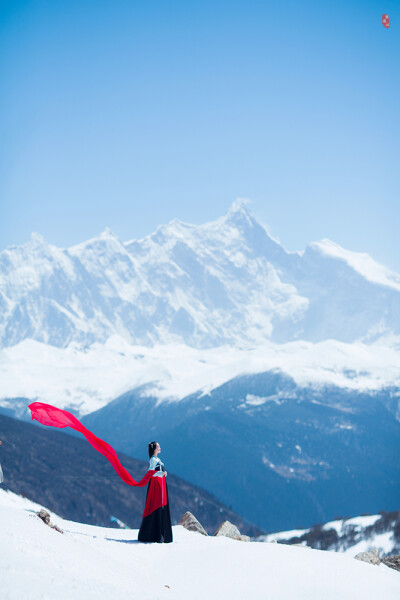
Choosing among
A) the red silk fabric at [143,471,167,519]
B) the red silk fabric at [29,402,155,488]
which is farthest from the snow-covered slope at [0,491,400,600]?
the red silk fabric at [29,402,155,488]

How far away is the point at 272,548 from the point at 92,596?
9600 millimetres

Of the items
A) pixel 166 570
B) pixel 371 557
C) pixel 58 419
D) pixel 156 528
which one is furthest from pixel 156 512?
pixel 371 557

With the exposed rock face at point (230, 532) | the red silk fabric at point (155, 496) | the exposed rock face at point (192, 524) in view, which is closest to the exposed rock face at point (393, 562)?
the exposed rock face at point (230, 532)

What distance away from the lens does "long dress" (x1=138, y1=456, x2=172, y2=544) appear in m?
24.4

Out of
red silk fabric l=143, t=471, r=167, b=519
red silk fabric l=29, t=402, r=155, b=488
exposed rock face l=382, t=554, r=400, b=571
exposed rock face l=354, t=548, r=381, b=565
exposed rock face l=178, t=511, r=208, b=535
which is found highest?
red silk fabric l=29, t=402, r=155, b=488

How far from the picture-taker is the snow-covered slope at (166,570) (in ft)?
51.5

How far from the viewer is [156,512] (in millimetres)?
24484

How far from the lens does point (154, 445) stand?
2539 cm

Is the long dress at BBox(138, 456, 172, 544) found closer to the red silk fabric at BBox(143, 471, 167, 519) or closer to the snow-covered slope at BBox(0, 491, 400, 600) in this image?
the red silk fabric at BBox(143, 471, 167, 519)

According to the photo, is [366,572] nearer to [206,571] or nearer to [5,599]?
[206,571]

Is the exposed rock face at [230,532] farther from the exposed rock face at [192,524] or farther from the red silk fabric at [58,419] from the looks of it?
the red silk fabric at [58,419]

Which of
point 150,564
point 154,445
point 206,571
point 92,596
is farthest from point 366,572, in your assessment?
point 92,596

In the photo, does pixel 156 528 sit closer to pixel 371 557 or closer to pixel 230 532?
pixel 230 532

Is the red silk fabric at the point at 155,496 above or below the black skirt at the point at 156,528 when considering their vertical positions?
above
